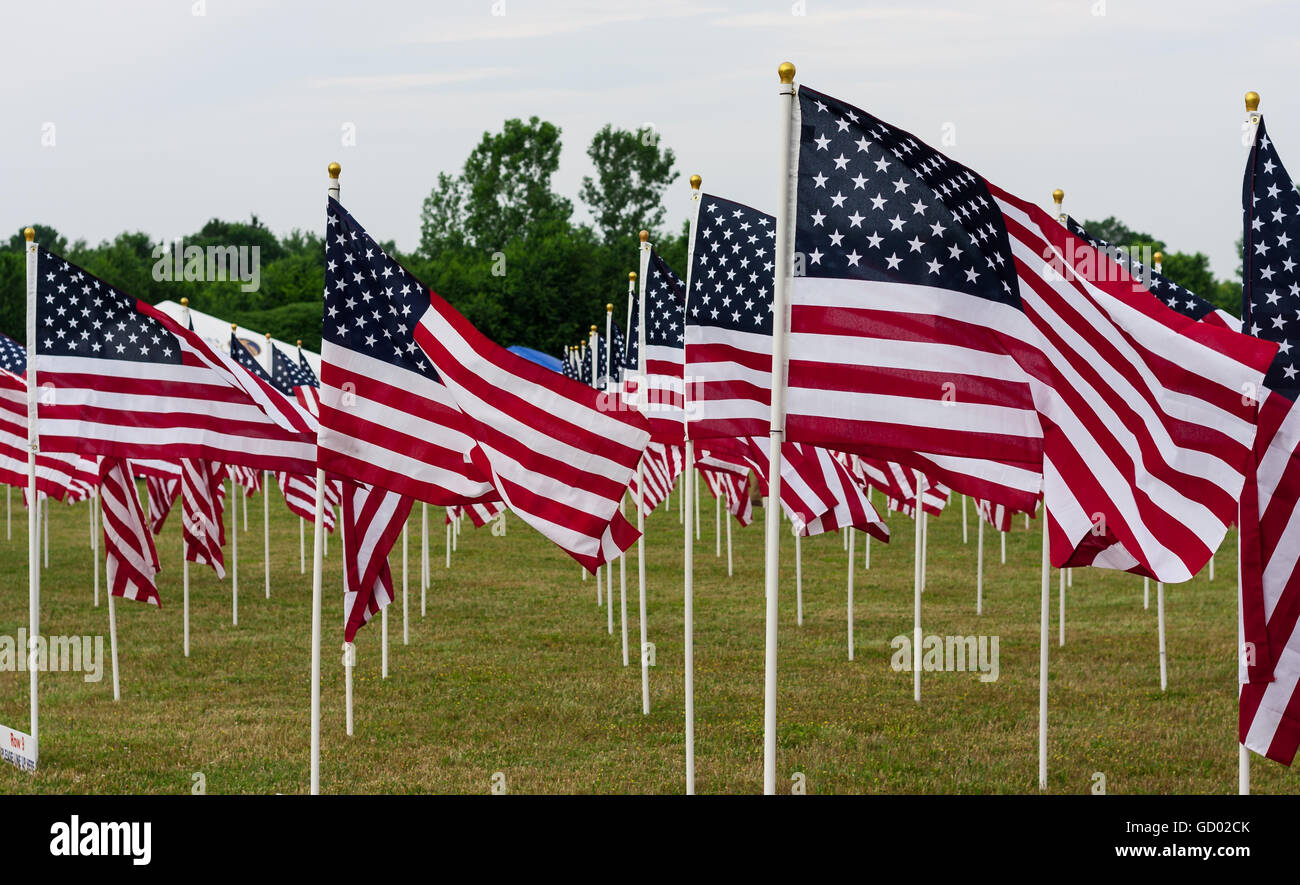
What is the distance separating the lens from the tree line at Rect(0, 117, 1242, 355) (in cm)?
8850

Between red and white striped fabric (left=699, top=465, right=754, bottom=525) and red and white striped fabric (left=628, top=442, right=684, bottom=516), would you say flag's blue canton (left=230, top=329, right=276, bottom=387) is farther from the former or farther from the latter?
red and white striped fabric (left=699, top=465, right=754, bottom=525)

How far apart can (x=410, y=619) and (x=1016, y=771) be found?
12.3 m

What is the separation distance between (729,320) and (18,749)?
301 inches

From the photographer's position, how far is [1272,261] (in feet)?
30.2

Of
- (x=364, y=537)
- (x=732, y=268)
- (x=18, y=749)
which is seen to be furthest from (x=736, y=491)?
(x=18, y=749)

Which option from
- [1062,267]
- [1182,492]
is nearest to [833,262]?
[1062,267]

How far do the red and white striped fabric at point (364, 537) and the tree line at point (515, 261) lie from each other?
72.2 metres

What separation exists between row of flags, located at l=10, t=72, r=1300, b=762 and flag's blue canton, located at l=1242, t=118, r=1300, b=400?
0.6 inches

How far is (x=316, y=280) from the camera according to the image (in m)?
101

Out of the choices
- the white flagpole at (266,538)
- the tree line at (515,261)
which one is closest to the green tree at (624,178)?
the tree line at (515,261)

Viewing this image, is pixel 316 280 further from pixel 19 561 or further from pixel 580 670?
pixel 580 670

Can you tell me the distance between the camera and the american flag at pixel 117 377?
40.2ft

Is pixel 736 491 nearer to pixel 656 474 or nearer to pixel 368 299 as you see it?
pixel 656 474

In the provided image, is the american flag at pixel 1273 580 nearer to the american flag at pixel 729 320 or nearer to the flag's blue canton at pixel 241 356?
the american flag at pixel 729 320
